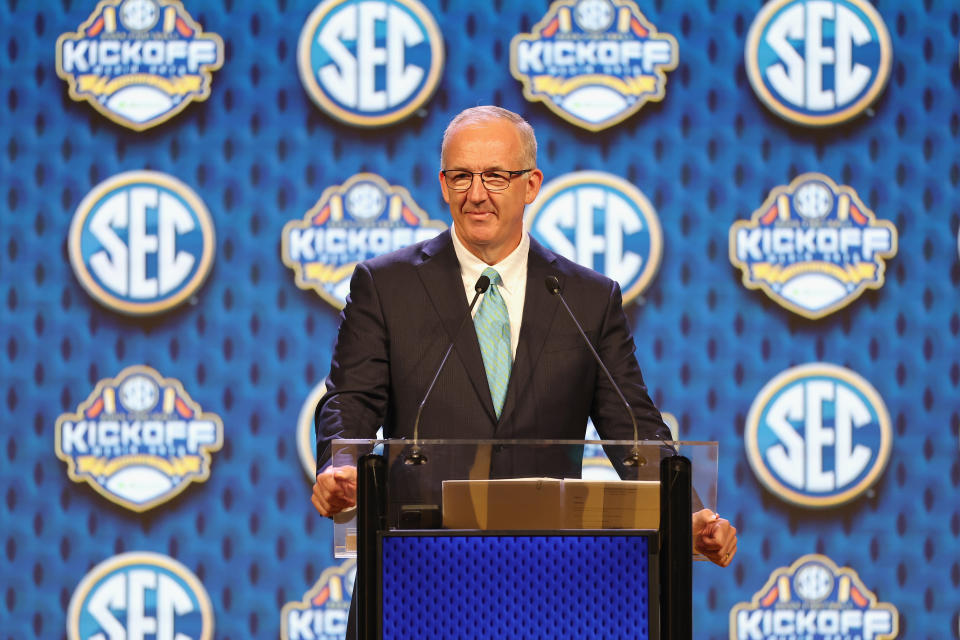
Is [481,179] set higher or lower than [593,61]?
lower

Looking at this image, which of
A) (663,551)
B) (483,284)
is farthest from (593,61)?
(663,551)

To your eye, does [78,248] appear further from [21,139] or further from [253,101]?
[253,101]

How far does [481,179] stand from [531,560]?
0.87 meters

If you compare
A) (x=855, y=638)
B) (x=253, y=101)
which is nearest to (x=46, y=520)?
(x=253, y=101)

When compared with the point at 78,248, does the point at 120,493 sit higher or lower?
lower

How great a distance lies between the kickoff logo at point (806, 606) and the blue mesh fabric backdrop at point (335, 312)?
0.04m

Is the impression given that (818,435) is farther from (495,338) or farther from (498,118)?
(498,118)

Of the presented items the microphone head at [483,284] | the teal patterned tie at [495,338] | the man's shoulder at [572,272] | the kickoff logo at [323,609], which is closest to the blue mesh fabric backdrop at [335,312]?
the kickoff logo at [323,609]

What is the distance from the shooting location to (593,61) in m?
3.49

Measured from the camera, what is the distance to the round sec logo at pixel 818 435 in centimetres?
346

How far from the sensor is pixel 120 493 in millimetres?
3488

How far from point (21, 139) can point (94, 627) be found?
63.0 inches

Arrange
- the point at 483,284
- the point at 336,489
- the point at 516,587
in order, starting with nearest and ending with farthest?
the point at 516,587
the point at 336,489
the point at 483,284

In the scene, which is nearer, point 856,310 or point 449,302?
point 449,302
